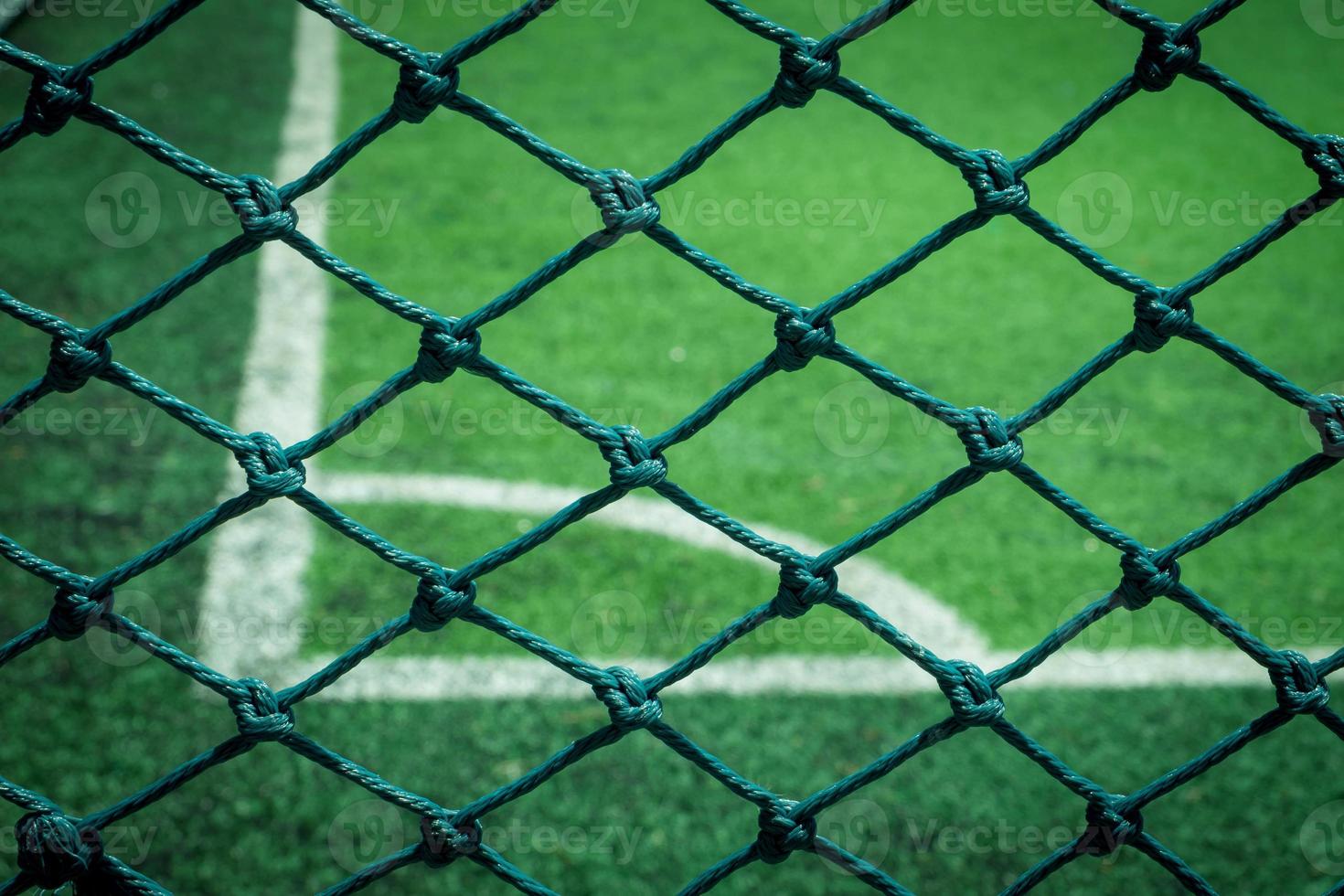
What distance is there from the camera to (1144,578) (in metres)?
1.24

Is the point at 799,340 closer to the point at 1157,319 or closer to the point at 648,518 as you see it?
the point at 1157,319

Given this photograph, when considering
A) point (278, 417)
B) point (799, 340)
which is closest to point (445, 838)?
point (799, 340)

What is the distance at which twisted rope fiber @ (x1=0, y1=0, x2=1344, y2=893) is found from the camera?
43.3 inches

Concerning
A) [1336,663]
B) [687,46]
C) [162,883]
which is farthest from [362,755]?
[687,46]

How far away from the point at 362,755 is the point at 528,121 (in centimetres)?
295

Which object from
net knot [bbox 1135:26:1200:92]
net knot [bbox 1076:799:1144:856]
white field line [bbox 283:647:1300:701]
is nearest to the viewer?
net knot [bbox 1135:26:1200:92]

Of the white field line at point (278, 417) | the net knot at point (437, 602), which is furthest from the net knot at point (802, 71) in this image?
the white field line at point (278, 417)

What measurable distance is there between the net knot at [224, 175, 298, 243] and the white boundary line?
1.11 m

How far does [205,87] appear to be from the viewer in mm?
4371

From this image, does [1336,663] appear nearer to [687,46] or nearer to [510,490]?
[510,490]

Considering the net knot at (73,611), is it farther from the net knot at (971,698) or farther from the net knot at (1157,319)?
the net knot at (1157,319)

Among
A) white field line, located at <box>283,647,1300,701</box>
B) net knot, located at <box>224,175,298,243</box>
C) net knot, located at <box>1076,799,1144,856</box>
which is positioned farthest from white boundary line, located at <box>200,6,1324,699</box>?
net knot, located at <box>224,175,298,243</box>

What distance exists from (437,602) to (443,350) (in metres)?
0.24

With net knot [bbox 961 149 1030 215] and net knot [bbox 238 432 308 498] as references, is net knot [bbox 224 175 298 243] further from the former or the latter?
net knot [bbox 961 149 1030 215]
